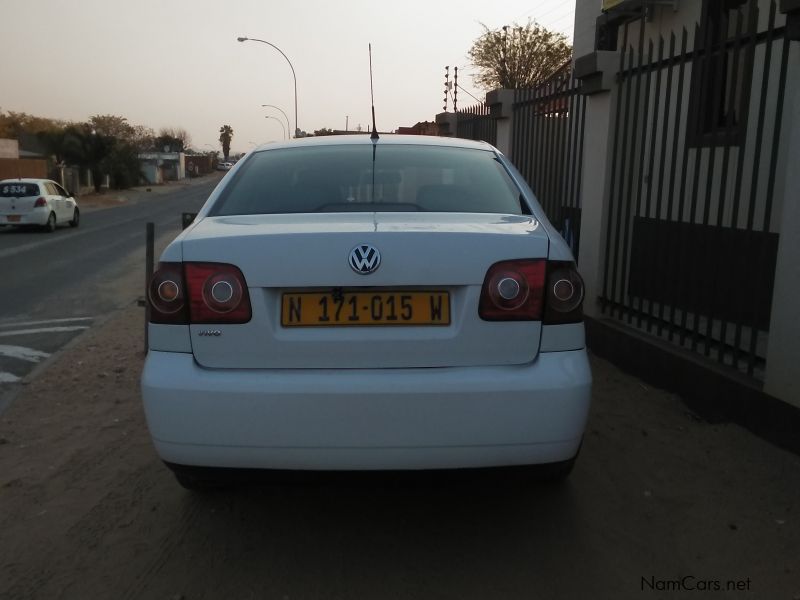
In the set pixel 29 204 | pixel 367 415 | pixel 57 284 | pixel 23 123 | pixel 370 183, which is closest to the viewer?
pixel 367 415

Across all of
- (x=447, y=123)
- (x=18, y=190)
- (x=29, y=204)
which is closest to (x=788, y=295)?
(x=447, y=123)

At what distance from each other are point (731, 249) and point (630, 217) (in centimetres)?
141

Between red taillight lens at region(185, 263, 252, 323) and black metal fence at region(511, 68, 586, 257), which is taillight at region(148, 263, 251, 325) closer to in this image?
red taillight lens at region(185, 263, 252, 323)

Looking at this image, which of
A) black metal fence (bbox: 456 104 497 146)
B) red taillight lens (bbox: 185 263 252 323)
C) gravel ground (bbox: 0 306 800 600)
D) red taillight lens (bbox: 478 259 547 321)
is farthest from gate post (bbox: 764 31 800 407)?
black metal fence (bbox: 456 104 497 146)

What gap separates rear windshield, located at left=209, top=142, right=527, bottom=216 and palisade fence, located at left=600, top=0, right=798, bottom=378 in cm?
171

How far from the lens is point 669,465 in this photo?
4094mm

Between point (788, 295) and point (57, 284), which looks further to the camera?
point (57, 284)

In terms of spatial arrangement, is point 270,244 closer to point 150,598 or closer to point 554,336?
point 554,336

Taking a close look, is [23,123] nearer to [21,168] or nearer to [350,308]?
[21,168]

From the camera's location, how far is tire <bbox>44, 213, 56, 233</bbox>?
23.2m

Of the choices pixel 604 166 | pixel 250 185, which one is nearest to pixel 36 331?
pixel 250 185

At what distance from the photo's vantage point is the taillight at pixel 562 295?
2.93m

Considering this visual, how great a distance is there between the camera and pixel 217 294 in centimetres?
285

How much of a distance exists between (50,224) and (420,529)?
75.2 ft
